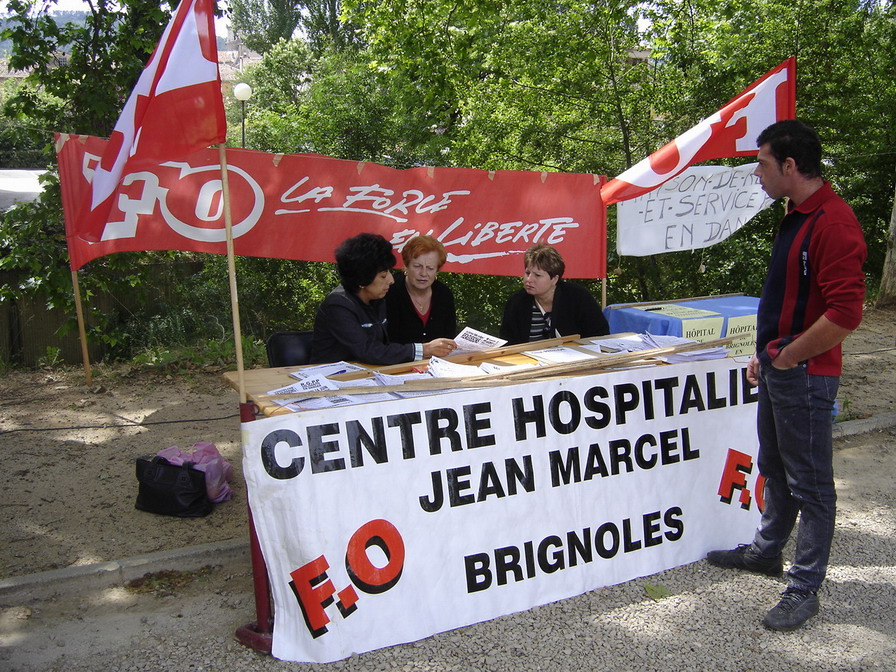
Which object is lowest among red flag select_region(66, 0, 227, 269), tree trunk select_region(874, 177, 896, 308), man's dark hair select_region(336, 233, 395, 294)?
tree trunk select_region(874, 177, 896, 308)

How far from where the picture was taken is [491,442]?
329 cm

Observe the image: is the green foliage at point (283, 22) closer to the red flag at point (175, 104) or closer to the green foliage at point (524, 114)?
the green foliage at point (524, 114)

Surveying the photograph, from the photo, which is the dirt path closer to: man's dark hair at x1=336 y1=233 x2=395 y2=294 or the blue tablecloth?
the blue tablecloth

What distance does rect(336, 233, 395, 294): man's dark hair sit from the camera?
13.3 feet

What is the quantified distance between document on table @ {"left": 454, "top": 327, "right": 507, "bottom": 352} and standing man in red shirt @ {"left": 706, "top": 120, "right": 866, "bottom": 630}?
4.45 ft

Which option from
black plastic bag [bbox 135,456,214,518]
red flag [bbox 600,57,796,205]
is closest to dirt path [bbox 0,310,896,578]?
black plastic bag [bbox 135,456,214,518]

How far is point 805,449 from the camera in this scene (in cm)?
314

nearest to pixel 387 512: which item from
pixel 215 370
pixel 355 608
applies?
pixel 355 608

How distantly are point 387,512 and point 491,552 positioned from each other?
0.53 meters

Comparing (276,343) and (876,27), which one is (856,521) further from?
(876,27)

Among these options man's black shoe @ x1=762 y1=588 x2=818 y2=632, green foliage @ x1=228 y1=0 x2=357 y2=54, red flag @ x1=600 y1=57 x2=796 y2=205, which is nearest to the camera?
man's black shoe @ x1=762 y1=588 x2=818 y2=632

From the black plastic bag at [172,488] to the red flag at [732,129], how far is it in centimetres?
327

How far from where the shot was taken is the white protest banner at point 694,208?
17.7ft

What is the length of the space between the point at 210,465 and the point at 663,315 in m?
3.16
